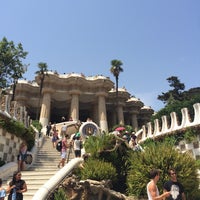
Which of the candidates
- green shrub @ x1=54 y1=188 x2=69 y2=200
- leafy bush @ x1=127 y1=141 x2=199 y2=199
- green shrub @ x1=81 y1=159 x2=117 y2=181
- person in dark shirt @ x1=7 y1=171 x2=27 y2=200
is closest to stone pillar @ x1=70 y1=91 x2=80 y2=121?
green shrub @ x1=81 y1=159 x2=117 y2=181

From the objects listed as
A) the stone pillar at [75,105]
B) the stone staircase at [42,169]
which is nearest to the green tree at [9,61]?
the stone staircase at [42,169]

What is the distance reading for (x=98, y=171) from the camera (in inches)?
398

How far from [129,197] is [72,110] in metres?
38.0

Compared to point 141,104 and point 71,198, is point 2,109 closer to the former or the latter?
point 71,198

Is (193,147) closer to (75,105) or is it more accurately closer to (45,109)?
(75,105)

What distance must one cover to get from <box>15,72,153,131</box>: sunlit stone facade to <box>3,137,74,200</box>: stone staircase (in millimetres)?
25973

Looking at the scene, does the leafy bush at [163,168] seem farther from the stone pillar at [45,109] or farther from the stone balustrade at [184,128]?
the stone pillar at [45,109]

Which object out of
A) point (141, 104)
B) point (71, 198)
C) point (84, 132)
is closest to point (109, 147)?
point (71, 198)

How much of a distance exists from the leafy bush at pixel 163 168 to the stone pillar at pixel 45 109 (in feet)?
119

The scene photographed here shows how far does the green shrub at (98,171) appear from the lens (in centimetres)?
1002

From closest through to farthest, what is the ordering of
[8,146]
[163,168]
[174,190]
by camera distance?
[174,190]
[163,168]
[8,146]

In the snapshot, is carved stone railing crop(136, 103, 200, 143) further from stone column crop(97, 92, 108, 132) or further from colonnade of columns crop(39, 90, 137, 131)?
stone column crop(97, 92, 108, 132)

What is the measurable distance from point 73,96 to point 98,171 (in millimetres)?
38063

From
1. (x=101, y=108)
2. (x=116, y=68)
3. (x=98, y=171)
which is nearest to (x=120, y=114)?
(x=101, y=108)
